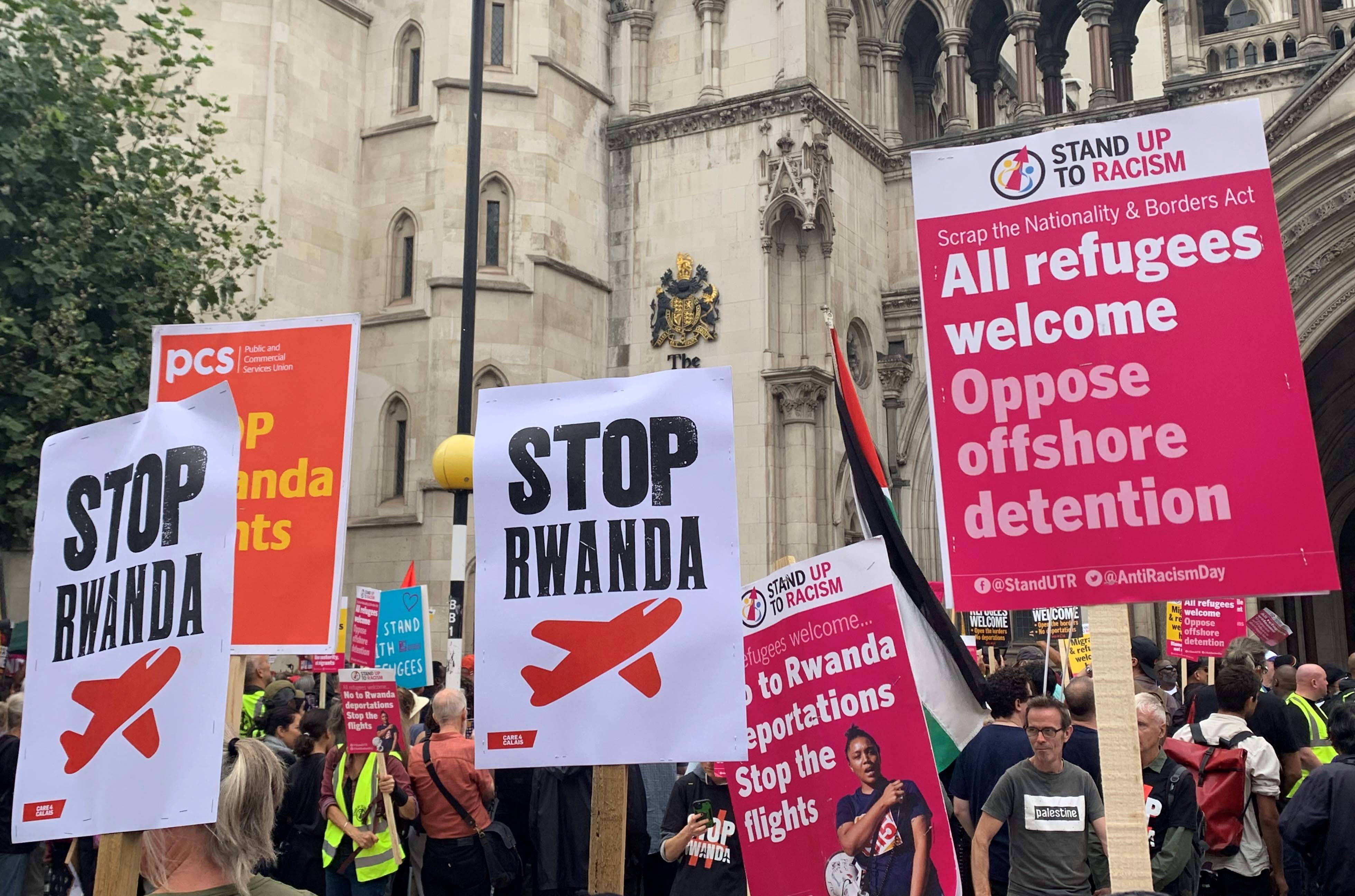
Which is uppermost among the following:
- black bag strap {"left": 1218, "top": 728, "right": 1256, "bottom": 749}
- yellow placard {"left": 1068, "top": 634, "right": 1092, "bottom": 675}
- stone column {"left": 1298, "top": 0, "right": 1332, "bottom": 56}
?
stone column {"left": 1298, "top": 0, "right": 1332, "bottom": 56}

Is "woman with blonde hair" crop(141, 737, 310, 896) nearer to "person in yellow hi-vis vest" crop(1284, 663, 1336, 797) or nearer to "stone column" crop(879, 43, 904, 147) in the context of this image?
"person in yellow hi-vis vest" crop(1284, 663, 1336, 797)

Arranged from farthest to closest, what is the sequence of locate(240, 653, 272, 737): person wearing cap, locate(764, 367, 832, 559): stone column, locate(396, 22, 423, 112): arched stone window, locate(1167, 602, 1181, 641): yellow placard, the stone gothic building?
locate(396, 22, 423, 112): arched stone window, locate(764, 367, 832, 559): stone column, the stone gothic building, locate(1167, 602, 1181, 641): yellow placard, locate(240, 653, 272, 737): person wearing cap

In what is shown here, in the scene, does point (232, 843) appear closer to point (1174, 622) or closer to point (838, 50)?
point (1174, 622)

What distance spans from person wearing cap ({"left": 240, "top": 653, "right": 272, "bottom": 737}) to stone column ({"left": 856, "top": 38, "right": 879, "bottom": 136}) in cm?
1419

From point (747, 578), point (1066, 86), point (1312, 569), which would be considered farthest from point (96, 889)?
point (1066, 86)

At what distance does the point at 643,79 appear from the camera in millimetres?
22062

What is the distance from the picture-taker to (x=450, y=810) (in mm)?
6984

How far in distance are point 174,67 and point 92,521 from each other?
16524 mm

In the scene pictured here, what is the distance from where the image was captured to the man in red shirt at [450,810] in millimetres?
6918

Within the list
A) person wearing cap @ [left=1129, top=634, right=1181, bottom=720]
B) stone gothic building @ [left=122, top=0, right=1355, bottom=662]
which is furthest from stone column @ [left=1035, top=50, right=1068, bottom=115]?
person wearing cap @ [left=1129, top=634, right=1181, bottom=720]

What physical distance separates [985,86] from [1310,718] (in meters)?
19.0

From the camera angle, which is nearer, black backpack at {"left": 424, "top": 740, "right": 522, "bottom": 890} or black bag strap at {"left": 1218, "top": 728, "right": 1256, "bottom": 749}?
black bag strap at {"left": 1218, "top": 728, "right": 1256, "bottom": 749}

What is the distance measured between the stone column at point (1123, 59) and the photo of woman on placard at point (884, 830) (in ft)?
66.9

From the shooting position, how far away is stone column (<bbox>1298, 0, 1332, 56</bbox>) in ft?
63.8
